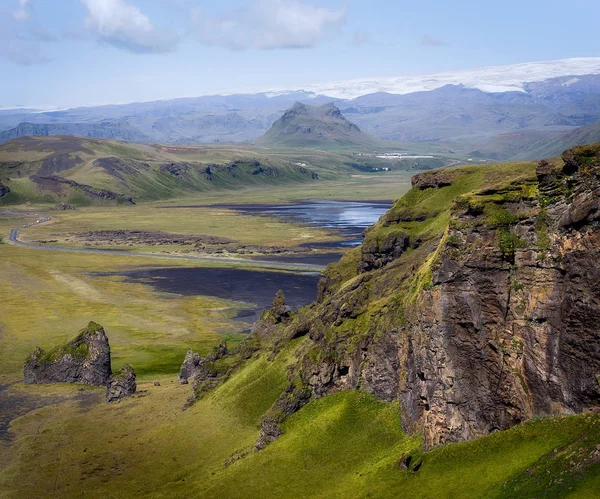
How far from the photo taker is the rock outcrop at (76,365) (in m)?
104

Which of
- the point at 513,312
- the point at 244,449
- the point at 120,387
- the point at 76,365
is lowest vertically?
the point at 76,365

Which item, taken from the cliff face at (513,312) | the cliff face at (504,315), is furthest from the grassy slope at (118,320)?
the cliff face at (513,312)

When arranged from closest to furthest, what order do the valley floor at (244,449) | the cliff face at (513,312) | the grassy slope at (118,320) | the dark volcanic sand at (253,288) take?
the cliff face at (513,312)
the valley floor at (244,449)
the grassy slope at (118,320)
the dark volcanic sand at (253,288)

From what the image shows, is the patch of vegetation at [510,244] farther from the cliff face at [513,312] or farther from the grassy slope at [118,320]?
the grassy slope at [118,320]

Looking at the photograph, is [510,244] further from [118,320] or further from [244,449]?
[118,320]

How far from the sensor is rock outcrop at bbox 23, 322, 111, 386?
104312 millimetres

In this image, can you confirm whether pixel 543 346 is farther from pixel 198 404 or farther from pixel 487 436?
pixel 198 404

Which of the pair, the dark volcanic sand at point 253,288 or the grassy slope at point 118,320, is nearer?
the grassy slope at point 118,320

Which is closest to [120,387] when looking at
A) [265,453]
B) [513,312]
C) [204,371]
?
[204,371]

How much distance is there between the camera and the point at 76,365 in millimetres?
105125

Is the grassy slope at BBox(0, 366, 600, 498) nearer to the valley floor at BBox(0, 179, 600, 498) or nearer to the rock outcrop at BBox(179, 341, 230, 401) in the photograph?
the valley floor at BBox(0, 179, 600, 498)

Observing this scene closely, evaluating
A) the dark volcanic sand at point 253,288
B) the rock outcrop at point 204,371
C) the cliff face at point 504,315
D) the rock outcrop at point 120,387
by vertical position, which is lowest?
the dark volcanic sand at point 253,288

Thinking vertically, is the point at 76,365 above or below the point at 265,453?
below

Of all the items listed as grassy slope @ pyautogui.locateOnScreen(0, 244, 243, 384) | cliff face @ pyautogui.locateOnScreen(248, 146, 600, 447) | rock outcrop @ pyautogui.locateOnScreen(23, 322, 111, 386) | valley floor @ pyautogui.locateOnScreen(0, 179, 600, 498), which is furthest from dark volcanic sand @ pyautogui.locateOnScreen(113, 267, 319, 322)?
cliff face @ pyautogui.locateOnScreen(248, 146, 600, 447)
